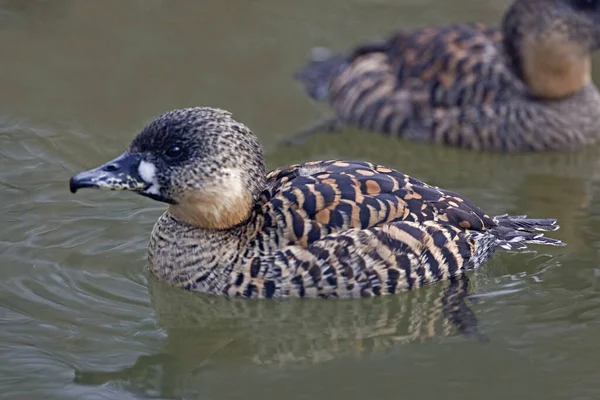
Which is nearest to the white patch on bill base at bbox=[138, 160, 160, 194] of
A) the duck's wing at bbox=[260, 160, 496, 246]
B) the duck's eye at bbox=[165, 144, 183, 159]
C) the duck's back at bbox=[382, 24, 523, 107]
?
the duck's eye at bbox=[165, 144, 183, 159]

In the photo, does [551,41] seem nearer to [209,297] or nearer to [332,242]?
[332,242]

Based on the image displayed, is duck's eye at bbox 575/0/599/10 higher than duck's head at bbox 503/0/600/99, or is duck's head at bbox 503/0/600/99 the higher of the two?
duck's eye at bbox 575/0/599/10

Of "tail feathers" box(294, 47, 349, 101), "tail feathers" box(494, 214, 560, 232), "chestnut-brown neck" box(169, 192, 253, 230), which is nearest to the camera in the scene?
"chestnut-brown neck" box(169, 192, 253, 230)

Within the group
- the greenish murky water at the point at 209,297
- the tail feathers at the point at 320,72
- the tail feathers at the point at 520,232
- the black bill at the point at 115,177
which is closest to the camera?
the greenish murky water at the point at 209,297

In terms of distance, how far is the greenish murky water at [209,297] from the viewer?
5.41 metres

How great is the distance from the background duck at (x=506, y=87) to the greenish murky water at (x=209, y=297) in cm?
19

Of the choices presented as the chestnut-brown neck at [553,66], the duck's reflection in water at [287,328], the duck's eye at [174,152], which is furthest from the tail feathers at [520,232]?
the chestnut-brown neck at [553,66]

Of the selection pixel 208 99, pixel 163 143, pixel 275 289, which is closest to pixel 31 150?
pixel 208 99

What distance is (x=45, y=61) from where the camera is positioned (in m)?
9.63

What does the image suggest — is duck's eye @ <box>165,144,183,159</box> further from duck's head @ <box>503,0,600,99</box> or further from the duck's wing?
duck's head @ <box>503,0,600,99</box>

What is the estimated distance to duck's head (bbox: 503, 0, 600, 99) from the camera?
858cm

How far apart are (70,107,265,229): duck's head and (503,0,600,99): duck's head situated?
11.2 ft

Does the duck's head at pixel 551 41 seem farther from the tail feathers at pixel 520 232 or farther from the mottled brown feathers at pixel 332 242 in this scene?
the mottled brown feathers at pixel 332 242

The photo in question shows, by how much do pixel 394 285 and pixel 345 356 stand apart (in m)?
0.59
